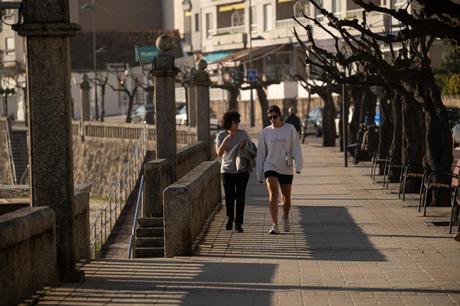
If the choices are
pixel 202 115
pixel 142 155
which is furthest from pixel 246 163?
pixel 142 155

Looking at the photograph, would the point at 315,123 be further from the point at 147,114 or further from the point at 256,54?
the point at 256,54

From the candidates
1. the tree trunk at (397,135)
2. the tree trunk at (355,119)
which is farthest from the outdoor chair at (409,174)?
the tree trunk at (355,119)

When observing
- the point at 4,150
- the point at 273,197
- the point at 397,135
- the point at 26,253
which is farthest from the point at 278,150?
the point at 4,150

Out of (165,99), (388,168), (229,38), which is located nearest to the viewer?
(165,99)

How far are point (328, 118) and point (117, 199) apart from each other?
9.95m

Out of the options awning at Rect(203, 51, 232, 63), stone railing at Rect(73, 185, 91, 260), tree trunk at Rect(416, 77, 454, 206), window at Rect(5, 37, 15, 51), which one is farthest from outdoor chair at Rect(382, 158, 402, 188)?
window at Rect(5, 37, 15, 51)

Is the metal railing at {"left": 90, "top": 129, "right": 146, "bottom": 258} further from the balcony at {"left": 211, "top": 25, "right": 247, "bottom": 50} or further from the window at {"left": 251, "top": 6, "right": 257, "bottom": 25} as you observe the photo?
the balcony at {"left": 211, "top": 25, "right": 247, "bottom": 50}

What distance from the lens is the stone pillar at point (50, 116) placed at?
12.9 metres

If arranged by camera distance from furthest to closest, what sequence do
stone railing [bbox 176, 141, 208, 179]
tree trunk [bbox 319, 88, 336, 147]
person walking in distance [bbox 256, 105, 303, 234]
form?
tree trunk [bbox 319, 88, 336, 147], stone railing [bbox 176, 141, 208, 179], person walking in distance [bbox 256, 105, 303, 234]

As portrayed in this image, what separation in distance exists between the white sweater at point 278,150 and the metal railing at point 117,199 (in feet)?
41.4

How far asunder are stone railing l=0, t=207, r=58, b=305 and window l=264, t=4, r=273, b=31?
7383 centimetres

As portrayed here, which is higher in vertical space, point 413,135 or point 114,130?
point 413,135

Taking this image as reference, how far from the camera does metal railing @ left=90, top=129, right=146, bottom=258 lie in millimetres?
35562

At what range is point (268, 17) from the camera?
8600 centimetres
